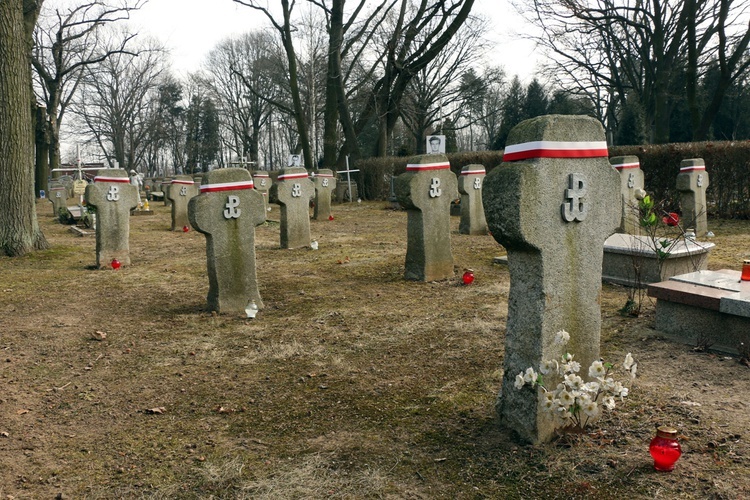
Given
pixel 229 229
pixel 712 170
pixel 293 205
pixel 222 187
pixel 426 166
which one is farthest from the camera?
pixel 712 170

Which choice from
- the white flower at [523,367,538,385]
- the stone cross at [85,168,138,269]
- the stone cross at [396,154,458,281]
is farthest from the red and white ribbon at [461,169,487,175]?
the white flower at [523,367,538,385]

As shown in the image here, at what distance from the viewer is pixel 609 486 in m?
2.95

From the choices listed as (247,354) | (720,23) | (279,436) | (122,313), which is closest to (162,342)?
(247,354)

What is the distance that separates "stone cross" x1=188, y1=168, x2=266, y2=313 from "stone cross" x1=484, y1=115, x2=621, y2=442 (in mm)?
3871

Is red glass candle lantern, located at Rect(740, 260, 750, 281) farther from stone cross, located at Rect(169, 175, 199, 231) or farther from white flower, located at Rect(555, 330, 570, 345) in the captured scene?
stone cross, located at Rect(169, 175, 199, 231)

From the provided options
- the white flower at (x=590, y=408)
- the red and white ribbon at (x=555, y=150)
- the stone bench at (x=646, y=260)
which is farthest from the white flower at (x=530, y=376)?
the stone bench at (x=646, y=260)

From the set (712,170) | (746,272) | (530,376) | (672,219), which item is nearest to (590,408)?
(530,376)

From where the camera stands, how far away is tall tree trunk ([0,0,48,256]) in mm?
10508

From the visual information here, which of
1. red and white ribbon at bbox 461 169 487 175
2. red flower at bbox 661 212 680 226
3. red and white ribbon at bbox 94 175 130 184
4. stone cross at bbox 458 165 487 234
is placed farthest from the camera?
red and white ribbon at bbox 461 169 487 175

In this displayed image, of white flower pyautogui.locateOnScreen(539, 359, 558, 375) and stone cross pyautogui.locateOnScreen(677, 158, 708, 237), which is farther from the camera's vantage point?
stone cross pyautogui.locateOnScreen(677, 158, 708, 237)

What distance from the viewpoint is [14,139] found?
10.6m

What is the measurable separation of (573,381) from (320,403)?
1.82m

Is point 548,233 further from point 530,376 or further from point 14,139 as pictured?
point 14,139

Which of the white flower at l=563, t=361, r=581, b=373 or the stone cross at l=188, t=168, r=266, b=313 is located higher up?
the stone cross at l=188, t=168, r=266, b=313
